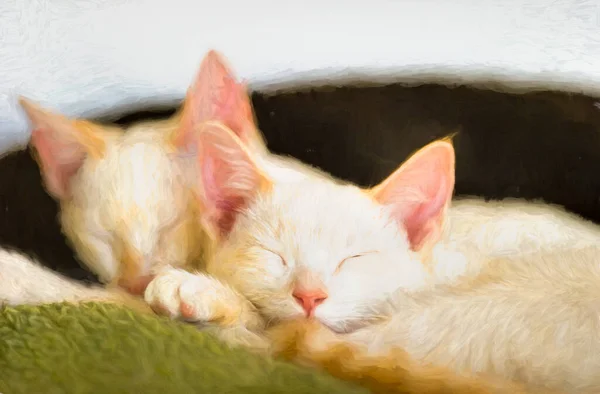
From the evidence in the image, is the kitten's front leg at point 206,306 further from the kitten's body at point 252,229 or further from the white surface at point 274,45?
the white surface at point 274,45

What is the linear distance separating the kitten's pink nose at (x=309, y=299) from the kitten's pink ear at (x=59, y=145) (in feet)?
0.82

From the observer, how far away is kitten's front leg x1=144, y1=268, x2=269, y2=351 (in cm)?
54

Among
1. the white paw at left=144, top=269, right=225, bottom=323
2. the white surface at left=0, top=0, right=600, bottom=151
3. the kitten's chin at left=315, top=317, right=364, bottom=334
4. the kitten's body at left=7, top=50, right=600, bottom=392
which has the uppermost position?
the white surface at left=0, top=0, right=600, bottom=151

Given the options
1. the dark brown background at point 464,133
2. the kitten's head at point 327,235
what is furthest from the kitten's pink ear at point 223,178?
the dark brown background at point 464,133

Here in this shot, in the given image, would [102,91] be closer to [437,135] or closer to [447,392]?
[437,135]

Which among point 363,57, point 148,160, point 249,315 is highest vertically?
point 363,57

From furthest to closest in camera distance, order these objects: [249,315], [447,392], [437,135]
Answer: [437,135] → [249,315] → [447,392]

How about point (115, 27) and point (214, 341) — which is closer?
point (214, 341)

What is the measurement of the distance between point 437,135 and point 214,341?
0.34 meters

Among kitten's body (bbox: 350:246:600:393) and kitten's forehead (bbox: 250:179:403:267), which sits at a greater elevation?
kitten's forehead (bbox: 250:179:403:267)

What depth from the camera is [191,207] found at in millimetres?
617

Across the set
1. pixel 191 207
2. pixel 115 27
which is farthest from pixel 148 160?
pixel 115 27

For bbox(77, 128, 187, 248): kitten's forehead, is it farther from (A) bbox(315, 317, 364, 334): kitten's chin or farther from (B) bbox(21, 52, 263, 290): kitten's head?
(A) bbox(315, 317, 364, 334): kitten's chin

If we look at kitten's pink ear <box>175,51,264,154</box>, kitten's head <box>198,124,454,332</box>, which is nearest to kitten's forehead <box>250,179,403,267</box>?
kitten's head <box>198,124,454,332</box>
